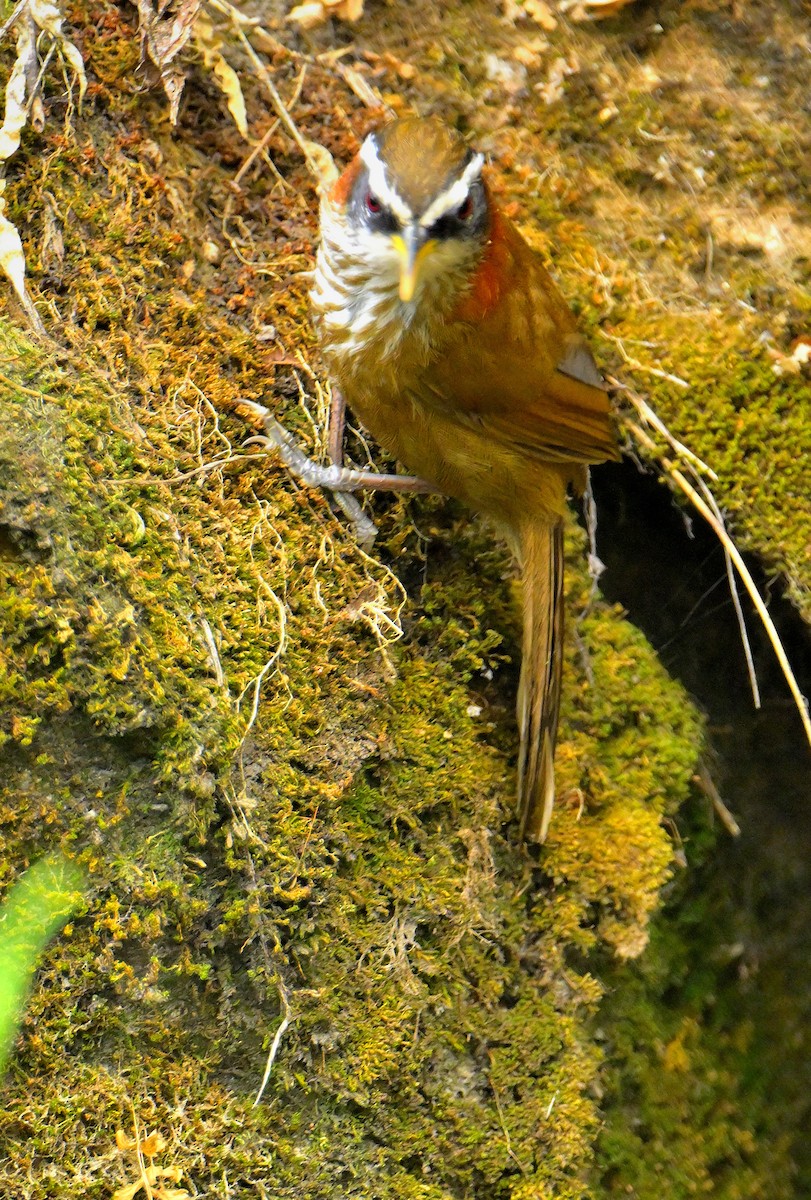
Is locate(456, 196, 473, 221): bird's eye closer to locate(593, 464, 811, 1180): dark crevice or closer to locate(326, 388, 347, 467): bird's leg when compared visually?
locate(326, 388, 347, 467): bird's leg

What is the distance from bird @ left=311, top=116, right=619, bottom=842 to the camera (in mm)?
2262

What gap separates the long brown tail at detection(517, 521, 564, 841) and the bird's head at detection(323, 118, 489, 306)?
0.77 m

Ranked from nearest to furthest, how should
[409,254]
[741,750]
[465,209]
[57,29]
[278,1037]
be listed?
[278,1037] → [409,254] → [465,209] → [57,29] → [741,750]

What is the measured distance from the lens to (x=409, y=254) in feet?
7.18

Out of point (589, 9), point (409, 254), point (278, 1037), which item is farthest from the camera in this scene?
point (589, 9)

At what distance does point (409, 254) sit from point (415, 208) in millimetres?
100

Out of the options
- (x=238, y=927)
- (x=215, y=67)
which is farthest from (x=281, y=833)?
(x=215, y=67)

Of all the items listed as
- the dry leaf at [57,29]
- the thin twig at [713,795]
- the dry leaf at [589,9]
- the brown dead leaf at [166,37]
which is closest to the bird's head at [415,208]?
the brown dead leaf at [166,37]

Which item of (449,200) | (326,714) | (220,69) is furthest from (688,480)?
(220,69)

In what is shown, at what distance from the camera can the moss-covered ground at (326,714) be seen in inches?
76.5

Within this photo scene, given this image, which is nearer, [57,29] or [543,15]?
[57,29]

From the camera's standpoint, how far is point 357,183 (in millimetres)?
2383

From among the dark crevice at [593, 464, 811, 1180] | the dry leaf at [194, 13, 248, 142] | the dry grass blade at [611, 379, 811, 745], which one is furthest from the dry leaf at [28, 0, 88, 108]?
the dark crevice at [593, 464, 811, 1180]

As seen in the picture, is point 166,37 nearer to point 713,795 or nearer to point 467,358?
point 467,358
